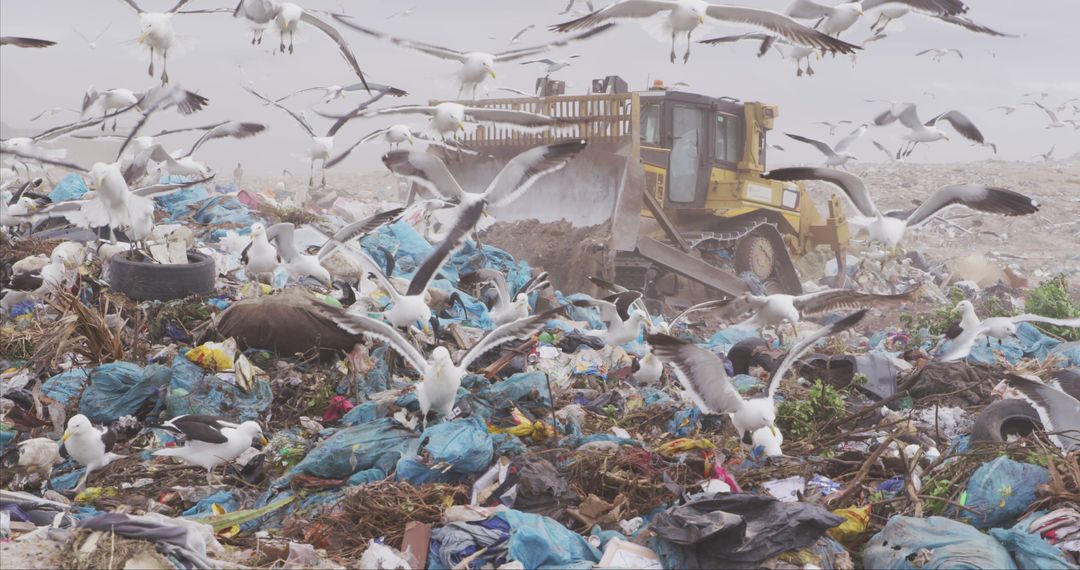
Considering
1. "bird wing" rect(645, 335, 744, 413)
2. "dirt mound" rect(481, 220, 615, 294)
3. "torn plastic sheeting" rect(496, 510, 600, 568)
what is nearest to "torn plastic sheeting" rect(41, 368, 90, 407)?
"torn plastic sheeting" rect(496, 510, 600, 568)

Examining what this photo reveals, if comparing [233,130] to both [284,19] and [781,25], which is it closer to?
[284,19]

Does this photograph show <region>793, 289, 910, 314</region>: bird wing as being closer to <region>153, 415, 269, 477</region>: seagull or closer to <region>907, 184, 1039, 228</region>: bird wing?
<region>907, 184, 1039, 228</region>: bird wing

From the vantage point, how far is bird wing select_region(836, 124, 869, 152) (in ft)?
35.8

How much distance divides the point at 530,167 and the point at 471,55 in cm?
147

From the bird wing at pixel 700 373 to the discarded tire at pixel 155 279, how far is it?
10.6 feet

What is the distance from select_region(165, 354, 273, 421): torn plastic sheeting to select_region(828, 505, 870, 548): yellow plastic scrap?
3.06 m

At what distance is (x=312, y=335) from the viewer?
5535 millimetres

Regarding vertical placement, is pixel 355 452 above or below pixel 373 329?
below

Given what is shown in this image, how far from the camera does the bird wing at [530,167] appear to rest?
6.12 m

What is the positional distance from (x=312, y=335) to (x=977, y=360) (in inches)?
188

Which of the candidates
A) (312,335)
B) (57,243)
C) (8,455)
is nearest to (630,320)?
(312,335)

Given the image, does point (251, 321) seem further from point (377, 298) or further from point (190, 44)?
point (190, 44)

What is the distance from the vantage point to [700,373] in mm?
4527

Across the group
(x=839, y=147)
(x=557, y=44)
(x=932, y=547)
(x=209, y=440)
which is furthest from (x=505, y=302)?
(x=839, y=147)
